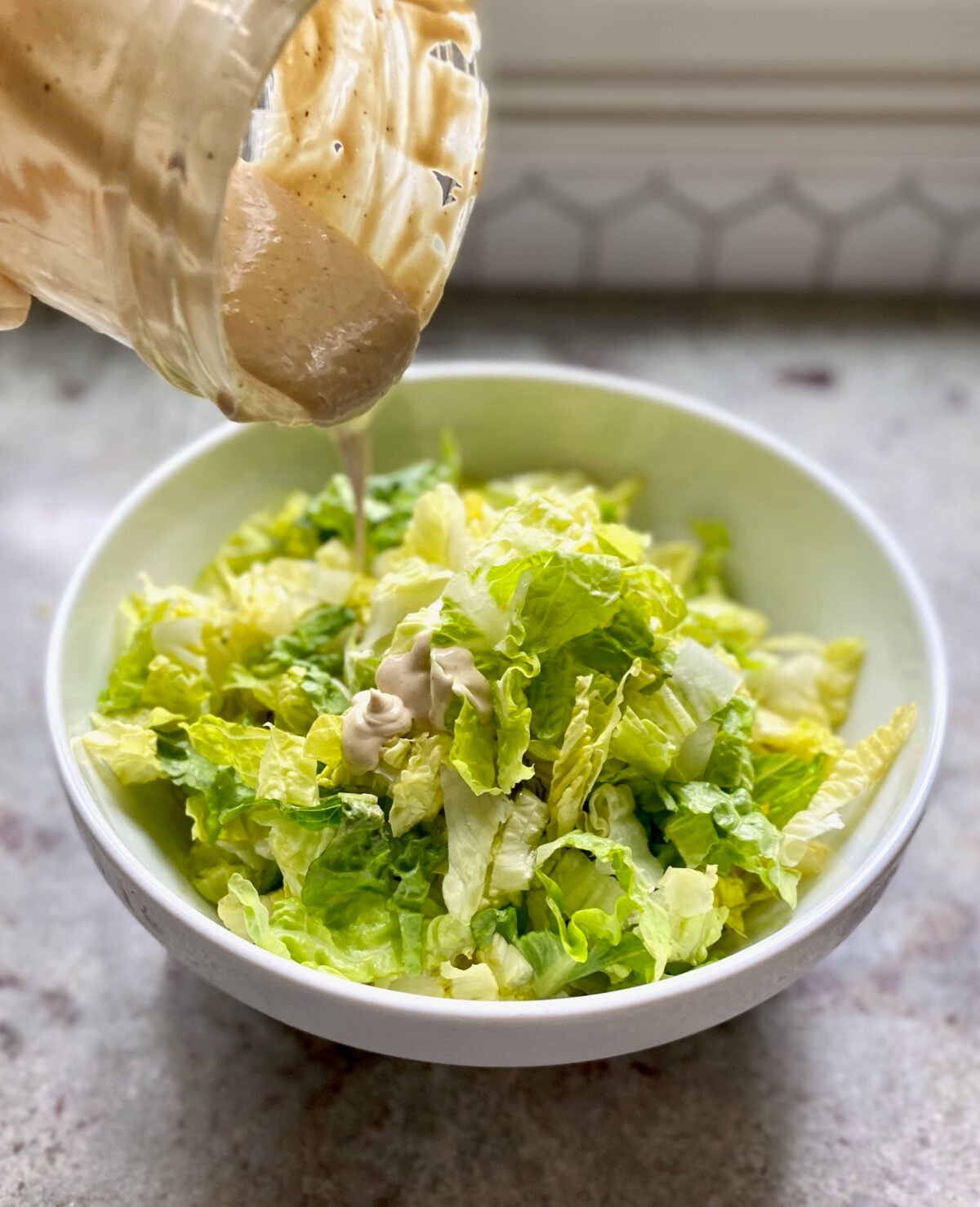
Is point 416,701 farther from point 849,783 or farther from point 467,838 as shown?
point 849,783

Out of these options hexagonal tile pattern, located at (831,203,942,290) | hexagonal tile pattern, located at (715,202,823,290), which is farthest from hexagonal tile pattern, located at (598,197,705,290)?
hexagonal tile pattern, located at (831,203,942,290)

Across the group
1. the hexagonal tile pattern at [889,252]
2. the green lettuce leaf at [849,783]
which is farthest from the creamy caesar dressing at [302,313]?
the hexagonal tile pattern at [889,252]

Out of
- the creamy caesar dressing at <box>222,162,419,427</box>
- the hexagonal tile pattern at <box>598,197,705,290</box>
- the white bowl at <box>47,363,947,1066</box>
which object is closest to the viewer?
the white bowl at <box>47,363,947,1066</box>

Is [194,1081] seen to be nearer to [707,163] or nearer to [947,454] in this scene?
[947,454]

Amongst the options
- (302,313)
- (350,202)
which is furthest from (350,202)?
(302,313)

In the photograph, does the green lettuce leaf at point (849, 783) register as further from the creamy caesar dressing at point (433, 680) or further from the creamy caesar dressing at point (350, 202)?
the creamy caesar dressing at point (350, 202)

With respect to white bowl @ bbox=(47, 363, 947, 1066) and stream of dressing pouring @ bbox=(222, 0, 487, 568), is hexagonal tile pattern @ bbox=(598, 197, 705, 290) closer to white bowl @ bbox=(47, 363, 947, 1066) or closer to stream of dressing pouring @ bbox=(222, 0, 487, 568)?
white bowl @ bbox=(47, 363, 947, 1066)

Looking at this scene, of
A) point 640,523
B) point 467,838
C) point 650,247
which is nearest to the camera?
point 467,838
